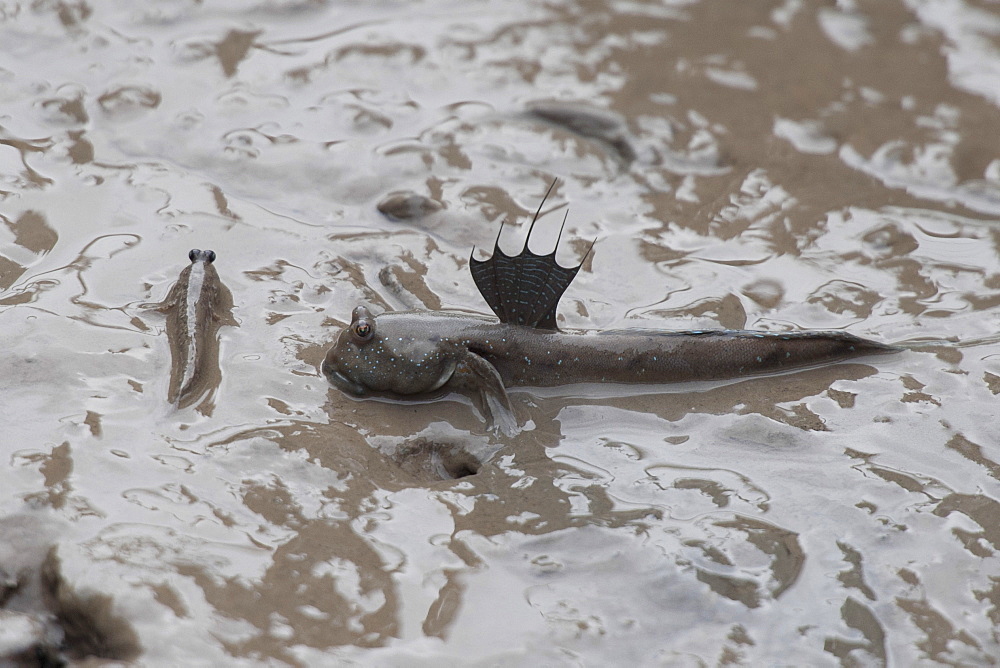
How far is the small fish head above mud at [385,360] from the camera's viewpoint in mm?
3000

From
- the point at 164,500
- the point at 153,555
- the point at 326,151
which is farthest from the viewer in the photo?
the point at 326,151

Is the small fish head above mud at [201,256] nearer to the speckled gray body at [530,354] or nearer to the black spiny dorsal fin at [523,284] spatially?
the speckled gray body at [530,354]

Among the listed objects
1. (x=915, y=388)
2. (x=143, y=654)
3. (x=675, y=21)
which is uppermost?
(x=675, y=21)

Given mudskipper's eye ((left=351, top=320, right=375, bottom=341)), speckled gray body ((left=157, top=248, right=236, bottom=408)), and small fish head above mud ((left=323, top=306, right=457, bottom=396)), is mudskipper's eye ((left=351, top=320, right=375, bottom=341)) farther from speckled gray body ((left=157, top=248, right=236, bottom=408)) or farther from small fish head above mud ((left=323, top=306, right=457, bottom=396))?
speckled gray body ((left=157, top=248, right=236, bottom=408))

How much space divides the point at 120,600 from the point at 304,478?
63cm

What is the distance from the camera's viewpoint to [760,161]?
4.45m

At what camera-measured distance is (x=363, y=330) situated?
2.97 m

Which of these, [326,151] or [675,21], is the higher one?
[675,21]

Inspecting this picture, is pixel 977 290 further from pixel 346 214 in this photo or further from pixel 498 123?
pixel 346 214

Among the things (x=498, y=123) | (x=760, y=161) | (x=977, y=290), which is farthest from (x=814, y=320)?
(x=498, y=123)

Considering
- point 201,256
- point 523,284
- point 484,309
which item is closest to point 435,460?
point 523,284

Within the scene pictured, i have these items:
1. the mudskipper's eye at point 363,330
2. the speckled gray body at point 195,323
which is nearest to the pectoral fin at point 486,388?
the mudskipper's eye at point 363,330

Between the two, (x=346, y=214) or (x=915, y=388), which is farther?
(x=346, y=214)

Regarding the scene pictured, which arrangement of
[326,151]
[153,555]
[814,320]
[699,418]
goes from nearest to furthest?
[153,555]
[699,418]
[814,320]
[326,151]
